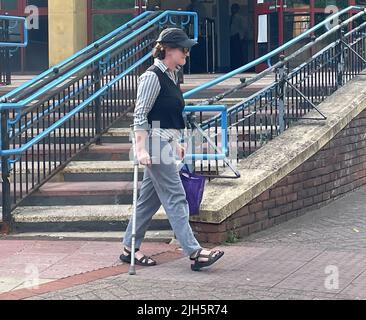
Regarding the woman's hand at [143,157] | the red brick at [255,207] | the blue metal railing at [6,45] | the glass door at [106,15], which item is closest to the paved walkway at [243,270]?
the red brick at [255,207]

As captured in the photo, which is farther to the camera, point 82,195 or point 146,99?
point 82,195

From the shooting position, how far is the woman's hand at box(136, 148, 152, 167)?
6.37 metres

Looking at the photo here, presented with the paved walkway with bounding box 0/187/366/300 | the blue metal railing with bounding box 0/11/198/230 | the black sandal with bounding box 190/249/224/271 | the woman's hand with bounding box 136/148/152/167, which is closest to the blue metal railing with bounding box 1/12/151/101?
the blue metal railing with bounding box 0/11/198/230

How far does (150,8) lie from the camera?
16016mm

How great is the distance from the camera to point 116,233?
7.96 metres

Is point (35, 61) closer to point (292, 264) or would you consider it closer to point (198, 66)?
point (198, 66)

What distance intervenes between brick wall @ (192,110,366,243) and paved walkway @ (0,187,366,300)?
0.17 meters

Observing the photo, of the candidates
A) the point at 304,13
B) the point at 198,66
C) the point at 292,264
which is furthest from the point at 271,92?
the point at 198,66

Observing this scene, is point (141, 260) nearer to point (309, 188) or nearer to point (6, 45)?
point (309, 188)

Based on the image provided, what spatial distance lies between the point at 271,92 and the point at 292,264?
2.99 metres

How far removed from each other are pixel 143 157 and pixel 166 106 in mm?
491

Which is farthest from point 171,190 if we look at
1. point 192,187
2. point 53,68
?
point 53,68

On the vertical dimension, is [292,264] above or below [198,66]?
below

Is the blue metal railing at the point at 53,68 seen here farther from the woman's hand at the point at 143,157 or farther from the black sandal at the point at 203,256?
the black sandal at the point at 203,256
